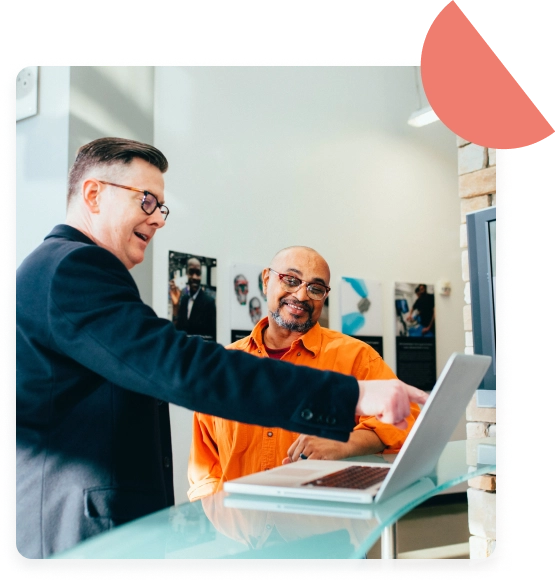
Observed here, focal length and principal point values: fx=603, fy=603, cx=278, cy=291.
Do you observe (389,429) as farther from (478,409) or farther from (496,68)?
(496,68)

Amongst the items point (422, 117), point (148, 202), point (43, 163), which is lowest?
point (148, 202)

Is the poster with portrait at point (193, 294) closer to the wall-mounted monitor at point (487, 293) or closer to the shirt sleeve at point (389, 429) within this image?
the shirt sleeve at point (389, 429)

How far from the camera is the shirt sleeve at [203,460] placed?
1772mm

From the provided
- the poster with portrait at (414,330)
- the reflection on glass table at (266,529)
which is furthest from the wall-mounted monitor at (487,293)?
the reflection on glass table at (266,529)

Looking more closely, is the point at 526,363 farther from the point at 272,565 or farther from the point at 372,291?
the point at 272,565

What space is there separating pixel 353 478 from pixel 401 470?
0.17 metres

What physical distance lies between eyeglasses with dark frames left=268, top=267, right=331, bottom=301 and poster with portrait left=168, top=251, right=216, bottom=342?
22cm

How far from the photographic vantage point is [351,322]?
2.09 m

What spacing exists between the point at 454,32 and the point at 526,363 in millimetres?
1050

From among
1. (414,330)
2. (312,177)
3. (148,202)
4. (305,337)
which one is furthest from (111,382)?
(414,330)

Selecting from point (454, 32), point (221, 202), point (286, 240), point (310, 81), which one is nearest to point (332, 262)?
point (286, 240)

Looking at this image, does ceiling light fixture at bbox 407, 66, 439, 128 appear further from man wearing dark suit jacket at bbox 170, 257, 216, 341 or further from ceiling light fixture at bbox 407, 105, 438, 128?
man wearing dark suit jacket at bbox 170, 257, 216, 341

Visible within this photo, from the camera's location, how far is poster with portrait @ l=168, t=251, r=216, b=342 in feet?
6.32

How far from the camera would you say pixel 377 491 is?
1.21m
